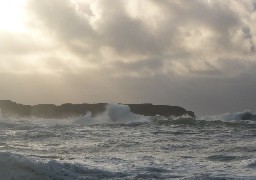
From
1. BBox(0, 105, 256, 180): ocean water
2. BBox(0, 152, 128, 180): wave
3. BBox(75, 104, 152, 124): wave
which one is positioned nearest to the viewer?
BBox(0, 152, 128, 180): wave

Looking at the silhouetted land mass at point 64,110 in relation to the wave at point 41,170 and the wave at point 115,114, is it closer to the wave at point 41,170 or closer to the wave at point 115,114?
the wave at point 115,114

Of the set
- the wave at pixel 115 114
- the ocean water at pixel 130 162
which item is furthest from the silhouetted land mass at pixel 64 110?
the ocean water at pixel 130 162

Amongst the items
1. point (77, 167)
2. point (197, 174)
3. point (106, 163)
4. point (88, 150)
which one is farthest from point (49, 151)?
point (197, 174)

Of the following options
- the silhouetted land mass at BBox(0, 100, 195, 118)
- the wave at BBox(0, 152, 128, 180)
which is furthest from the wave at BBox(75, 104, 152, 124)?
the wave at BBox(0, 152, 128, 180)

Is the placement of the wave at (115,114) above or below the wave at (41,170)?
above

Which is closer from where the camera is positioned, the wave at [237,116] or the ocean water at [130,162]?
the ocean water at [130,162]

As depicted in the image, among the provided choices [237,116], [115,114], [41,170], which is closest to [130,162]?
[41,170]

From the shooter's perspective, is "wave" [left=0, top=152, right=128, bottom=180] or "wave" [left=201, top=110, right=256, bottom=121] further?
"wave" [left=201, top=110, right=256, bottom=121]

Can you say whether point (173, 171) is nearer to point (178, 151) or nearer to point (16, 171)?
point (16, 171)

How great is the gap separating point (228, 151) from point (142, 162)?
16.3 ft

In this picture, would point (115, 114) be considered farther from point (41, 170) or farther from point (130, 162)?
point (41, 170)

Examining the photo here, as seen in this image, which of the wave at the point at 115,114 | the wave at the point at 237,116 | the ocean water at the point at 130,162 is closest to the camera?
the ocean water at the point at 130,162

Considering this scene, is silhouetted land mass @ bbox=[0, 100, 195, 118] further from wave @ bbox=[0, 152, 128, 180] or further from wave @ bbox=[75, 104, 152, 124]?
wave @ bbox=[0, 152, 128, 180]

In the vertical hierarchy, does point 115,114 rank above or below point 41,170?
above
